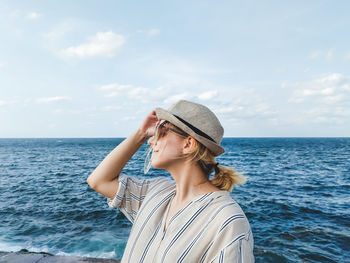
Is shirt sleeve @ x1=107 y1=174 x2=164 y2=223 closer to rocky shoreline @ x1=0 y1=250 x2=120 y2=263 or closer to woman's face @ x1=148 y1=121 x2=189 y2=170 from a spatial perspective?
woman's face @ x1=148 y1=121 x2=189 y2=170

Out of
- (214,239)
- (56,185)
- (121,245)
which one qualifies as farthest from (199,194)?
(56,185)

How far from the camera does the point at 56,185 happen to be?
22266mm

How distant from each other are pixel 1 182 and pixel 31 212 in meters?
12.9

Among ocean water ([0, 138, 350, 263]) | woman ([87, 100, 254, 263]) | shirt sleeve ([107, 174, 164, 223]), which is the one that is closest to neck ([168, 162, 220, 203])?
woman ([87, 100, 254, 263])

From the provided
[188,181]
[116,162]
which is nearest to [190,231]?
[188,181]

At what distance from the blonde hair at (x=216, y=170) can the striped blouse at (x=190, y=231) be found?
184 mm

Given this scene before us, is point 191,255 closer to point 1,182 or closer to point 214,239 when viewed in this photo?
point 214,239

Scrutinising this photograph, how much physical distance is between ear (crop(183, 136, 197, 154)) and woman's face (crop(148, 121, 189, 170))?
0.8 inches

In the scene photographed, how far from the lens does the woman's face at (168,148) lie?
1757 mm

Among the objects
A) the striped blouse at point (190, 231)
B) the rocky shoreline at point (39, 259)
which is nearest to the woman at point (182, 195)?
the striped blouse at point (190, 231)

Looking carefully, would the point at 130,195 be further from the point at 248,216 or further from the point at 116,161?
the point at 248,216

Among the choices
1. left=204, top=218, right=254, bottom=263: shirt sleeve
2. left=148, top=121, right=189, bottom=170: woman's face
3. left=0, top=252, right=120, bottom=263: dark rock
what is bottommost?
left=0, top=252, right=120, bottom=263: dark rock

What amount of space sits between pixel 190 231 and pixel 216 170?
535mm

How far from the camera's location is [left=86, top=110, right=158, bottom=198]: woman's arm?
82.4 inches
